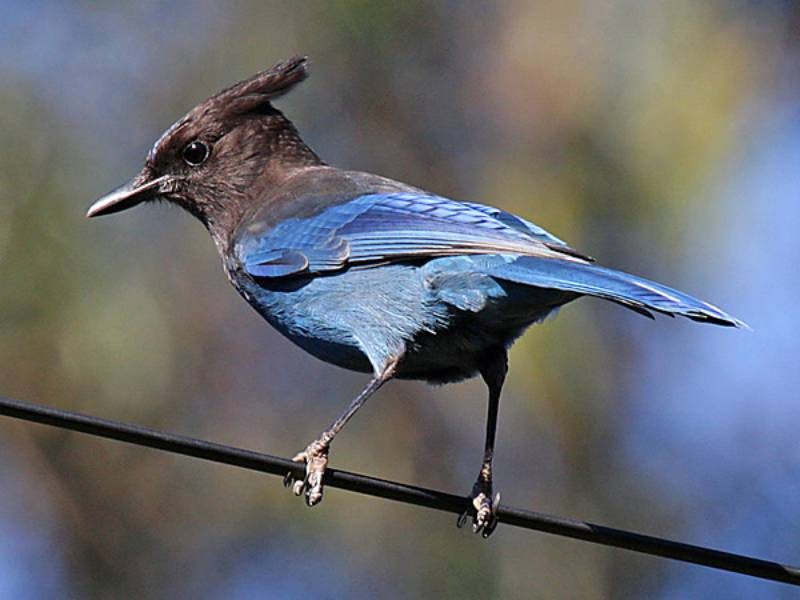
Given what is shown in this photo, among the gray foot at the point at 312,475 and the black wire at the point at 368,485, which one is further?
the gray foot at the point at 312,475

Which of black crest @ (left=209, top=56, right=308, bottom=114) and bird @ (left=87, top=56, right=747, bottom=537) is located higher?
black crest @ (left=209, top=56, right=308, bottom=114)

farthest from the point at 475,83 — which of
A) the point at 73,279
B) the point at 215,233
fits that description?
the point at 215,233

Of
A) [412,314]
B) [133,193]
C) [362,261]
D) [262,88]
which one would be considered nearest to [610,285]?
[412,314]

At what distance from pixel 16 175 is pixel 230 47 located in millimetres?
1739

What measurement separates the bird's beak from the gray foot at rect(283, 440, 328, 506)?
70.0 inches

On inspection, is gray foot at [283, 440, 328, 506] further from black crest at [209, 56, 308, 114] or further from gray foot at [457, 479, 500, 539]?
black crest at [209, 56, 308, 114]

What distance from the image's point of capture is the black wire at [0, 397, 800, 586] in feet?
13.6

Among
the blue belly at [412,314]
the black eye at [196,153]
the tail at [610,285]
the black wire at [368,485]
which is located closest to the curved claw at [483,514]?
the blue belly at [412,314]

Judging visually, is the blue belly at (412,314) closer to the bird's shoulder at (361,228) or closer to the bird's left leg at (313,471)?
the bird's shoulder at (361,228)

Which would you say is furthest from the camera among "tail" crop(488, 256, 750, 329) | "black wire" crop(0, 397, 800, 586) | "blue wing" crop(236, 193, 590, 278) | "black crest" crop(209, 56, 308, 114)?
"black crest" crop(209, 56, 308, 114)

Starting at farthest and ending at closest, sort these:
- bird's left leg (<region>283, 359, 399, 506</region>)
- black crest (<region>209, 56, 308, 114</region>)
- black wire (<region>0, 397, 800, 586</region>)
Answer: black crest (<region>209, 56, 308, 114</region>) < bird's left leg (<region>283, 359, 399, 506</region>) < black wire (<region>0, 397, 800, 586</region>)

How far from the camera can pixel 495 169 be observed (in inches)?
412

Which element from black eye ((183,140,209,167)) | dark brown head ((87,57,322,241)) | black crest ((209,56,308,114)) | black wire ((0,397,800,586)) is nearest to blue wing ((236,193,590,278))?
dark brown head ((87,57,322,241))

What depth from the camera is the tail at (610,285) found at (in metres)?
4.68
